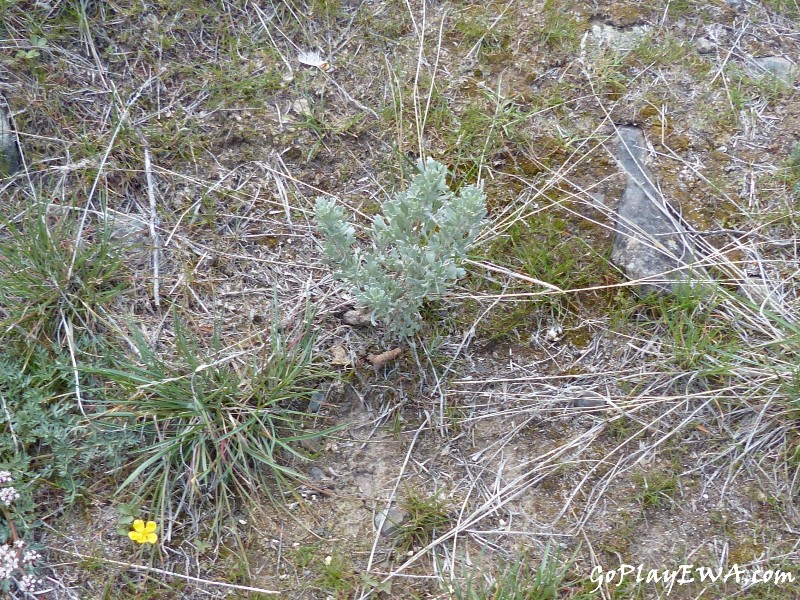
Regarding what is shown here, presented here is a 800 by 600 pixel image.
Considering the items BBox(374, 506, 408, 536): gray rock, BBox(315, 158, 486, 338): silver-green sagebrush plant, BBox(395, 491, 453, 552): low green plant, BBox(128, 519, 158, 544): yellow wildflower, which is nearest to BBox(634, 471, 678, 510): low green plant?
BBox(395, 491, 453, 552): low green plant

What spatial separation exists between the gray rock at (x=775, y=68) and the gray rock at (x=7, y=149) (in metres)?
3.16

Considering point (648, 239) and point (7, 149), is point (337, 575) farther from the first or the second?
point (7, 149)

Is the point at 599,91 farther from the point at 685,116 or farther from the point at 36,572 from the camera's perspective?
the point at 36,572

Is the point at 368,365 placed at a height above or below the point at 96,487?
above

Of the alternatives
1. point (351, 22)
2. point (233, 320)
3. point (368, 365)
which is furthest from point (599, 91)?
point (233, 320)

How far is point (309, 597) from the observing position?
85.5 inches

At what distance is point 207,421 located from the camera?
2.27 meters

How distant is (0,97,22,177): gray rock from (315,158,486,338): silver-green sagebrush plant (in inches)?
54.3

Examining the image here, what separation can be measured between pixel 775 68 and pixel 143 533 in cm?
319

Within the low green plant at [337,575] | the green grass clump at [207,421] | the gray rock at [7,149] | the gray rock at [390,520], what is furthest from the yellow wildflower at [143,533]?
the gray rock at [7,149]

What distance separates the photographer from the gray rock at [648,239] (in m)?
2.62

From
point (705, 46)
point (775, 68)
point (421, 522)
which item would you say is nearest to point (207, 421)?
point (421, 522)

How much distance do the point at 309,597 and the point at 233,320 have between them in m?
1.02

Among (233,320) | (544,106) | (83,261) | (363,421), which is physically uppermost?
(544,106)
